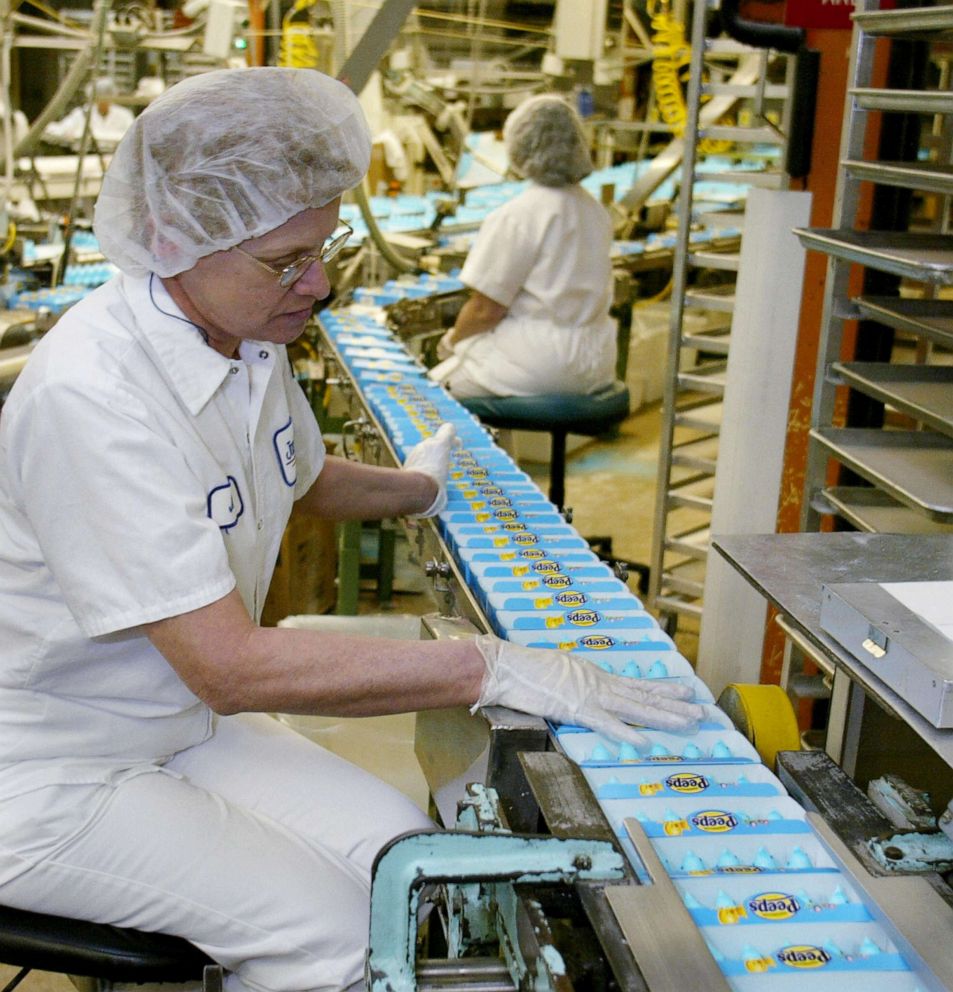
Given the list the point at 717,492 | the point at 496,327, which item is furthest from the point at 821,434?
the point at 496,327

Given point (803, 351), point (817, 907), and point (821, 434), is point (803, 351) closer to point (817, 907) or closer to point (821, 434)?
point (821, 434)

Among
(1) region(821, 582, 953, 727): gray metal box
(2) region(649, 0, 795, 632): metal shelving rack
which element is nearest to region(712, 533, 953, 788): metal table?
(1) region(821, 582, 953, 727): gray metal box

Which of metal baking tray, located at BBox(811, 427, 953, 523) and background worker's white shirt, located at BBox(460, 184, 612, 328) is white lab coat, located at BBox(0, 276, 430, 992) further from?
background worker's white shirt, located at BBox(460, 184, 612, 328)

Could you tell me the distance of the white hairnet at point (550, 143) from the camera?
379 centimetres

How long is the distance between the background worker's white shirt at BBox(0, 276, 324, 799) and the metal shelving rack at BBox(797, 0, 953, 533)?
0.87 metres

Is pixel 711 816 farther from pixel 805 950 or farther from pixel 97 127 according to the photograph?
pixel 97 127

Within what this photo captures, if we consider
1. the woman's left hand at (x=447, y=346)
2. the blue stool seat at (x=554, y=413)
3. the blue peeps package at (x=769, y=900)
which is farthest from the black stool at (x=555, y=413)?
the blue peeps package at (x=769, y=900)

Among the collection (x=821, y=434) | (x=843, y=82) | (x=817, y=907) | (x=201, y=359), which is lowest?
(x=817, y=907)

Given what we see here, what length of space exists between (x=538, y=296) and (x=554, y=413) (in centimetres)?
48

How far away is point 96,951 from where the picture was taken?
1321 mm

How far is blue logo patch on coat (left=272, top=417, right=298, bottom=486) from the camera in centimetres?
162

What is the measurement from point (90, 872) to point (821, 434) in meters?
1.30

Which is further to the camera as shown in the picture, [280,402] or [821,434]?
[821,434]

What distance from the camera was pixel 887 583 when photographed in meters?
1.25
